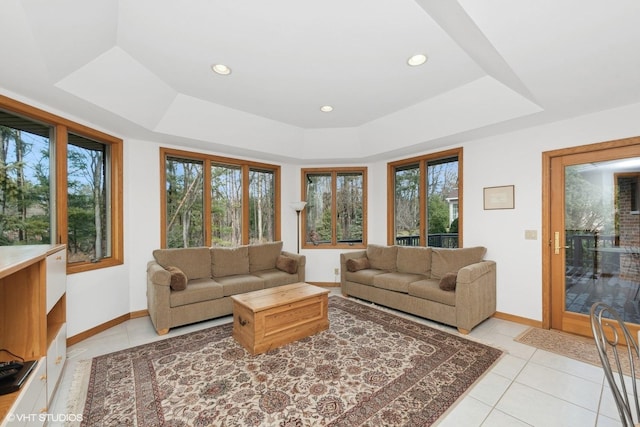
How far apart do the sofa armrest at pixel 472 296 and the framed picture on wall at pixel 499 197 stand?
2.67 ft

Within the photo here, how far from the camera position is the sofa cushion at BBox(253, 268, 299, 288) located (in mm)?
4051

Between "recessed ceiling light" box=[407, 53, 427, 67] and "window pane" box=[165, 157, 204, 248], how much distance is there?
3.33 meters

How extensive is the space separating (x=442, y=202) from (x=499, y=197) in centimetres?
87

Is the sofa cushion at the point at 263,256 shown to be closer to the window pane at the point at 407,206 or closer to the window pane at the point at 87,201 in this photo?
the window pane at the point at 87,201

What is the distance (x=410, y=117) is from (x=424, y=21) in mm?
1803

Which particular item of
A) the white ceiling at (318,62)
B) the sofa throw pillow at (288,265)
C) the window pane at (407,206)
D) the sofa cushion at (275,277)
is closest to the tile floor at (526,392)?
the sofa cushion at (275,277)

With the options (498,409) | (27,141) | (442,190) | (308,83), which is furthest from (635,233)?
(27,141)

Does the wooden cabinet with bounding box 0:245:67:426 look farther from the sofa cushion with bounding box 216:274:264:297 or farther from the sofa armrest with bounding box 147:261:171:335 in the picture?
the sofa cushion with bounding box 216:274:264:297

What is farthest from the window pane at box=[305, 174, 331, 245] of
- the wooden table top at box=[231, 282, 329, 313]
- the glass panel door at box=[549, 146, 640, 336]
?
the glass panel door at box=[549, 146, 640, 336]

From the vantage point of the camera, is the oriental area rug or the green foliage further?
the green foliage

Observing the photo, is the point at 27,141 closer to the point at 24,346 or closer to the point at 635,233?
the point at 24,346

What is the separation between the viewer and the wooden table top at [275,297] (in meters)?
2.80

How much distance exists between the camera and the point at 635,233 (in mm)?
2865

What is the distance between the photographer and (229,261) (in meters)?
4.19
